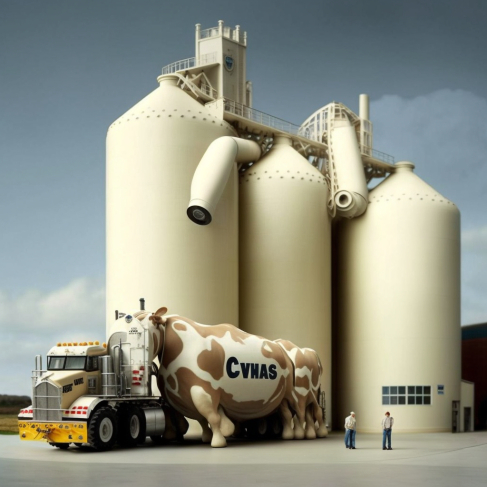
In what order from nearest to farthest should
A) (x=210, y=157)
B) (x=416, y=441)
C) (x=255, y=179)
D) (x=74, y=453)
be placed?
(x=74, y=453) → (x=416, y=441) → (x=210, y=157) → (x=255, y=179)

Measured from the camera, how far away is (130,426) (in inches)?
1330

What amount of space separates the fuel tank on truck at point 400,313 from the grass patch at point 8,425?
59.5 ft

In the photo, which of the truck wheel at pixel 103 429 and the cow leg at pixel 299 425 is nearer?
the truck wheel at pixel 103 429

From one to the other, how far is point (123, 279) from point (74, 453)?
49.9ft

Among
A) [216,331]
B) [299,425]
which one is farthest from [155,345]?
[299,425]

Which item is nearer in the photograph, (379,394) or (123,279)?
(123,279)

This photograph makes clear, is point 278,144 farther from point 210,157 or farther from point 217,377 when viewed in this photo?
point 217,377

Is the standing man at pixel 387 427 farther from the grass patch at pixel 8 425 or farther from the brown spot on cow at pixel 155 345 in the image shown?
the grass patch at pixel 8 425

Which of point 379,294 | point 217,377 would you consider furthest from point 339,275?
point 217,377

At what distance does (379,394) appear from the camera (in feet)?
174

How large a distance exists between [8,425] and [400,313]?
865 inches

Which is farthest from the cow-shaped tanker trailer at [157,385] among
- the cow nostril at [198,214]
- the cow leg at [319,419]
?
the cow nostril at [198,214]

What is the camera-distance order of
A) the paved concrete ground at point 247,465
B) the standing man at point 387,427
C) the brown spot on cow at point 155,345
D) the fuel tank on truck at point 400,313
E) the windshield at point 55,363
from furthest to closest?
the fuel tank on truck at point 400,313, the standing man at point 387,427, the brown spot on cow at point 155,345, the windshield at point 55,363, the paved concrete ground at point 247,465

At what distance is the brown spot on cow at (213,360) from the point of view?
1383 inches
